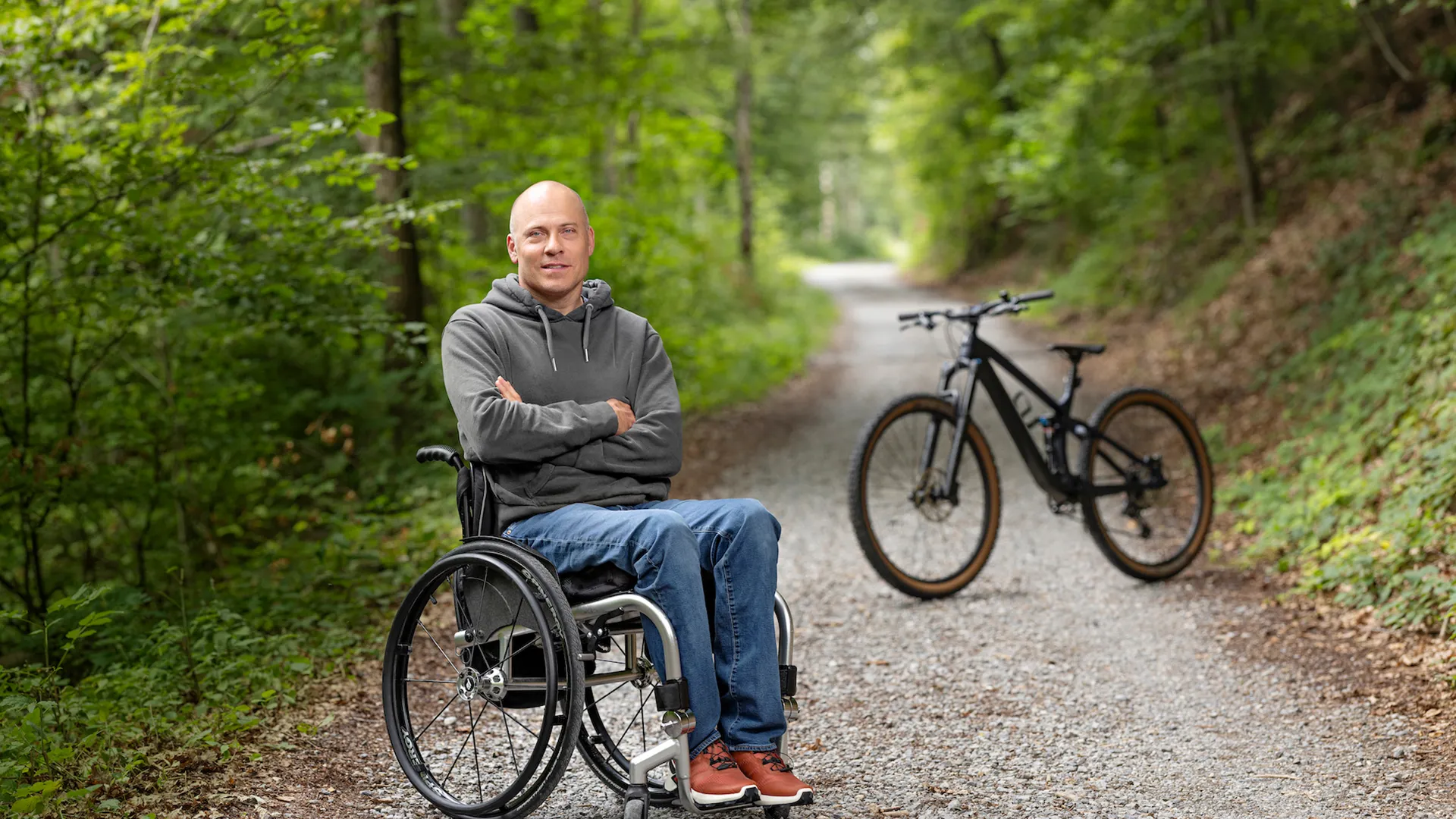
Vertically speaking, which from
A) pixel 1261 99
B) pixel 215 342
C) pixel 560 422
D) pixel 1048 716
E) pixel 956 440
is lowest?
pixel 1048 716

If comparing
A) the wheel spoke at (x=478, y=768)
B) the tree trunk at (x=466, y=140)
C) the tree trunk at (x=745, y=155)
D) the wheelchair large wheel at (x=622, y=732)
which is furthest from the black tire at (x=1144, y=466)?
the tree trunk at (x=745, y=155)

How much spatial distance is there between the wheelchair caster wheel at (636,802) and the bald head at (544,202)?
148 cm

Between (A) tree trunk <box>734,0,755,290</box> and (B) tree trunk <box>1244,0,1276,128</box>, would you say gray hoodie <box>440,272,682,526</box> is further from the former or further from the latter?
(A) tree trunk <box>734,0,755,290</box>

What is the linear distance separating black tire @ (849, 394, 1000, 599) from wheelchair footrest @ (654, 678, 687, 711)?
2369 mm

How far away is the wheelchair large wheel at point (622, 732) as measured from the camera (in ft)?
9.62

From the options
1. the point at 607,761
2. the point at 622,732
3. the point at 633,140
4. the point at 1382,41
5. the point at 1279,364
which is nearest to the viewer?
the point at 607,761

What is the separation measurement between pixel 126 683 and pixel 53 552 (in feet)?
12.8

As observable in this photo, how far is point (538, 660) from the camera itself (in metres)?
2.94

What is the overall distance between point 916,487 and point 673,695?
8.52 ft

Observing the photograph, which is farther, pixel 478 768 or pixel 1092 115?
pixel 1092 115

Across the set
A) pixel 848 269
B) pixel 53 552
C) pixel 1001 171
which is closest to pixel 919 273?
pixel 848 269

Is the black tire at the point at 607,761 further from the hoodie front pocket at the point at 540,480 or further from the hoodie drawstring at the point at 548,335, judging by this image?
the hoodie drawstring at the point at 548,335

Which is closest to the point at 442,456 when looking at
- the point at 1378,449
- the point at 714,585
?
the point at 714,585

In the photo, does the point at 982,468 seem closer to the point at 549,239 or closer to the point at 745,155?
the point at 549,239
